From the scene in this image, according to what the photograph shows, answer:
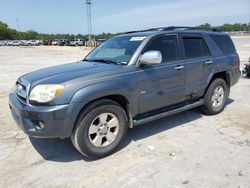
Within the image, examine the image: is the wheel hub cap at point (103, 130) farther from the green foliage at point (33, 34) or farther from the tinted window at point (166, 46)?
the green foliage at point (33, 34)

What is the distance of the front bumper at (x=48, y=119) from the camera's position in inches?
129

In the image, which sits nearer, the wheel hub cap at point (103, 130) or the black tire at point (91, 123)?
the black tire at point (91, 123)

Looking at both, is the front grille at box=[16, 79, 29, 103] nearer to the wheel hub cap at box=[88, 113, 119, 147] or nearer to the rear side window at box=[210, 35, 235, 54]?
the wheel hub cap at box=[88, 113, 119, 147]

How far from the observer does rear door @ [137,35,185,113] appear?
13.4 feet

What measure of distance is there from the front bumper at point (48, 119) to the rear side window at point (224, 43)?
12.2 feet

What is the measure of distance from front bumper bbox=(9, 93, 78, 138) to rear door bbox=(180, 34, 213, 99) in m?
2.45

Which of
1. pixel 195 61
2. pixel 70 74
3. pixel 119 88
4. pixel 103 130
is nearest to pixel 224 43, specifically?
pixel 195 61

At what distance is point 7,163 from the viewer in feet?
12.2

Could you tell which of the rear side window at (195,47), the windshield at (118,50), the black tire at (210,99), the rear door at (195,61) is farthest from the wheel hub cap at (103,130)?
the black tire at (210,99)

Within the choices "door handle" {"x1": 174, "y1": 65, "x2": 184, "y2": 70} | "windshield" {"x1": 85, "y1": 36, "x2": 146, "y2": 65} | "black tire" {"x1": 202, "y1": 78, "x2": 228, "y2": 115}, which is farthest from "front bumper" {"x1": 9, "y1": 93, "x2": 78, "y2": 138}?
"black tire" {"x1": 202, "y1": 78, "x2": 228, "y2": 115}

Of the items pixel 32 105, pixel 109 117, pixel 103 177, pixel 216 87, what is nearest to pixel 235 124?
pixel 216 87

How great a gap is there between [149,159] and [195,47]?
252 centimetres

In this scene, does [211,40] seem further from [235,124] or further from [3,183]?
[3,183]

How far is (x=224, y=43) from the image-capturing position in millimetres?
5746
